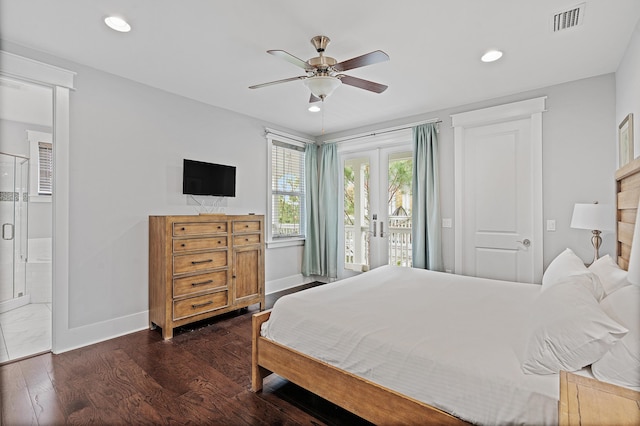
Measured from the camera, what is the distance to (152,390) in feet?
7.11

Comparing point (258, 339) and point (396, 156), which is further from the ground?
point (396, 156)

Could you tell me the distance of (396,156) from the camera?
4.62 meters

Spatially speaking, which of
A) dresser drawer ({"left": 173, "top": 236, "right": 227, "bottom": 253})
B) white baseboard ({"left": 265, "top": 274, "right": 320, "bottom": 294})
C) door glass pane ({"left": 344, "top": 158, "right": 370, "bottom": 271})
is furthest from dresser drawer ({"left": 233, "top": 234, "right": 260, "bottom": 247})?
door glass pane ({"left": 344, "top": 158, "right": 370, "bottom": 271})

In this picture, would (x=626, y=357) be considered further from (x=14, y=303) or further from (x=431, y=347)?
(x=14, y=303)

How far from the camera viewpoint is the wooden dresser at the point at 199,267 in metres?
3.10

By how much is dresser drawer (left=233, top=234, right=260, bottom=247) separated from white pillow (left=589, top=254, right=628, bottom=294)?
330 cm

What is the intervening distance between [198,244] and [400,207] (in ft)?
9.46

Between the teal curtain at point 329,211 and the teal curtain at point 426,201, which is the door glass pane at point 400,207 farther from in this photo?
the teal curtain at point 329,211

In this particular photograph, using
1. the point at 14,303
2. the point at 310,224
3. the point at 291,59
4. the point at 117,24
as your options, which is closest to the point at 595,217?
the point at 291,59

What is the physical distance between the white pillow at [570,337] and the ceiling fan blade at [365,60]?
171 cm

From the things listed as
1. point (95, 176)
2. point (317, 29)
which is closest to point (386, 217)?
point (317, 29)

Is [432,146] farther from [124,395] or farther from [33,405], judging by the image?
[33,405]

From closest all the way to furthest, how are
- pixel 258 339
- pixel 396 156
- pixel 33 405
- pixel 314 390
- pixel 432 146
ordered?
pixel 314 390
pixel 33 405
pixel 258 339
pixel 432 146
pixel 396 156

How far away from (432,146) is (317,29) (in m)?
2.43
